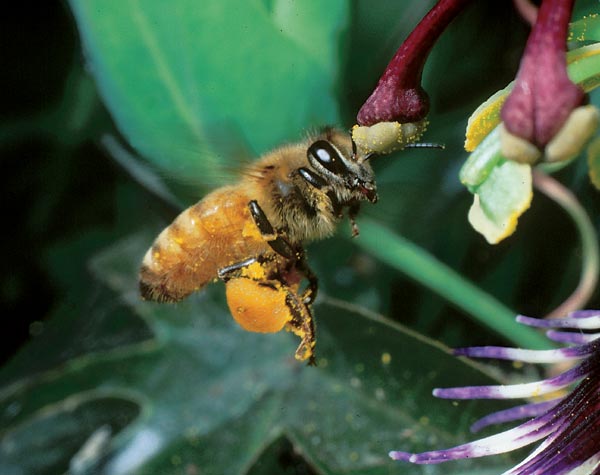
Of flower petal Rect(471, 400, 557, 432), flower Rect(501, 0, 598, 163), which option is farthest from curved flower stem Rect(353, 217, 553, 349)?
flower Rect(501, 0, 598, 163)

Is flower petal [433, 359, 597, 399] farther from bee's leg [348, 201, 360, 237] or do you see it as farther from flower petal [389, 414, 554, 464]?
bee's leg [348, 201, 360, 237]

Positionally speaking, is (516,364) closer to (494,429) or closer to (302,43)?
(494,429)

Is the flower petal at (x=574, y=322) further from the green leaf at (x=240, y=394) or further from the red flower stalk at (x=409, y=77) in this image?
the red flower stalk at (x=409, y=77)

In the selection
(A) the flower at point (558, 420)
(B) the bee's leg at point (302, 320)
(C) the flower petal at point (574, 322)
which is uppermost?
(B) the bee's leg at point (302, 320)

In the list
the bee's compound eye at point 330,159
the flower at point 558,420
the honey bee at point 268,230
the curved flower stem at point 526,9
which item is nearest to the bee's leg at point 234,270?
the honey bee at point 268,230

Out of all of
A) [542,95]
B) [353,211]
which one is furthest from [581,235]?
[542,95]

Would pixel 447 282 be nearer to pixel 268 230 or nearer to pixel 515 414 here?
pixel 515 414
